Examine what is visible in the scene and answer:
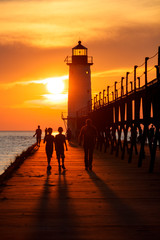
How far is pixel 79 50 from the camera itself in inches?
2272

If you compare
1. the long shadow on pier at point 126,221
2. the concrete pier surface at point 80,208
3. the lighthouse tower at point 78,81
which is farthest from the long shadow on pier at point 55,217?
the lighthouse tower at point 78,81

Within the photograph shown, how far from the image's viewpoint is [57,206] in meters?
7.82

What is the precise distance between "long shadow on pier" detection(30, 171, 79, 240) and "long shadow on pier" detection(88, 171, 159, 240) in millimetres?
620

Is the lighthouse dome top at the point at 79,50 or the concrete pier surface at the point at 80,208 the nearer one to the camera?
the concrete pier surface at the point at 80,208

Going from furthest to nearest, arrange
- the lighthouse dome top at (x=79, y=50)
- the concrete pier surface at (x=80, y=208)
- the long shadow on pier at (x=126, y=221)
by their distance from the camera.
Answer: the lighthouse dome top at (x=79, y=50), the concrete pier surface at (x=80, y=208), the long shadow on pier at (x=126, y=221)

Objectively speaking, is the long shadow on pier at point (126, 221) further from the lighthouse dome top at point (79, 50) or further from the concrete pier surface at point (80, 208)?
the lighthouse dome top at point (79, 50)

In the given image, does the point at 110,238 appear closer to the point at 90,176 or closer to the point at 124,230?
the point at 124,230

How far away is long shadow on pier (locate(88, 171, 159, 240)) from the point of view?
567 centimetres

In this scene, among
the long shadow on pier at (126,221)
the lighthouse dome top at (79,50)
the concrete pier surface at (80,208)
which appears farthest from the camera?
the lighthouse dome top at (79,50)

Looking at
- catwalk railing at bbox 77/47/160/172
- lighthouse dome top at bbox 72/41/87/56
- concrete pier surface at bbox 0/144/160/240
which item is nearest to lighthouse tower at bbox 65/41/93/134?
lighthouse dome top at bbox 72/41/87/56

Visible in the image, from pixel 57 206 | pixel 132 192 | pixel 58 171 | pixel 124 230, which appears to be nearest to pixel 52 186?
pixel 132 192

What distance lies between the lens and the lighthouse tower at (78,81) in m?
57.4

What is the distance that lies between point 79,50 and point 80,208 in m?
51.3

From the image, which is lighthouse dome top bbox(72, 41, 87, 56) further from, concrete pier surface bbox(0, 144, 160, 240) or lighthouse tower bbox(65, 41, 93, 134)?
concrete pier surface bbox(0, 144, 160, 240)
